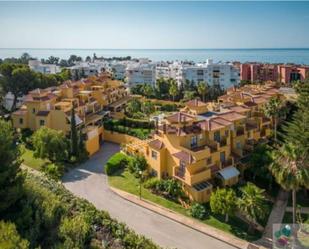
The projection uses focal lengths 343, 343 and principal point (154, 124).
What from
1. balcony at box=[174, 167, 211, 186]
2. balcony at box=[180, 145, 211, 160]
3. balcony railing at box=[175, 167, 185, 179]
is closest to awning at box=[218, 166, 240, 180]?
balcony at box=[174, 167, 211, 186]

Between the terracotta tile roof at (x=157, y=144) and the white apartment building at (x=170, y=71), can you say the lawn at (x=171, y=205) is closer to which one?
the terracotta tile roof at (x=157, y=144)

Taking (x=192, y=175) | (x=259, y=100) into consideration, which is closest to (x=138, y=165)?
(x=192, y=175)

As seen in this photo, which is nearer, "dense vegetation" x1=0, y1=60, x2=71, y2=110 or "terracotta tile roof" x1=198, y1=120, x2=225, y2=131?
"terracotta tile roof" x1=198, y1=120, x2=225, y2=131

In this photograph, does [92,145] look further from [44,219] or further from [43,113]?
[44,219]

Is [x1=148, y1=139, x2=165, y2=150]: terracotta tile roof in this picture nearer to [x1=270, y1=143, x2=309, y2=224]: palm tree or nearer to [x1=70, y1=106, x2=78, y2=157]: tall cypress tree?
[x1=70, y1=106, x2=78, y2=157]: tall cypress tree

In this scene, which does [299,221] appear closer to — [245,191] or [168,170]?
[245,191]

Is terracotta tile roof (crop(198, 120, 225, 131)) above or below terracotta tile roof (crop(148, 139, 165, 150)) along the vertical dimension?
above
